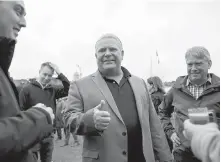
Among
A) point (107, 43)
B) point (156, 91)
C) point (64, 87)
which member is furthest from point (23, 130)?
point (156, 91)

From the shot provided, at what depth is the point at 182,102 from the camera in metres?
3.11

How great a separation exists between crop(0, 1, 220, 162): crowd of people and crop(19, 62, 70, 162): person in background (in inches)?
79.7

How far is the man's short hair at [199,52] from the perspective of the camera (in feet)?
9.84

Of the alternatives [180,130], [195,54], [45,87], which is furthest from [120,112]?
[45,87]

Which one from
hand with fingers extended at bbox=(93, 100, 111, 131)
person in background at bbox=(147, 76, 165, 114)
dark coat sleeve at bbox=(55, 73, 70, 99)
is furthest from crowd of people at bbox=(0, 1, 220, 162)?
dark coat sleeve at bbox=(55, 73, 70, 99)

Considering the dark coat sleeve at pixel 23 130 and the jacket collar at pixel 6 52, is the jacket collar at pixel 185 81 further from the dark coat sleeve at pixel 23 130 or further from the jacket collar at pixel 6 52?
the jacket collar at pixel 6 52

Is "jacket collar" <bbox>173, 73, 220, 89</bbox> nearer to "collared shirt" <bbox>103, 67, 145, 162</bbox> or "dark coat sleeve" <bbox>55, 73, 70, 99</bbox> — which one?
"collared shirt" <bbox>103, 67, 145, 162</bbox>

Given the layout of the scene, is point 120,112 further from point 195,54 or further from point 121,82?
point 195,54

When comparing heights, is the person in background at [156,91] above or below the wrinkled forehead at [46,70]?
below

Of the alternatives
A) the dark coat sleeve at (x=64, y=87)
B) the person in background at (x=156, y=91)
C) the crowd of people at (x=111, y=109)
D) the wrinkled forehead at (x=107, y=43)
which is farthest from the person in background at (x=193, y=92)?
the dark coat sleeve at (x=64, y=87)

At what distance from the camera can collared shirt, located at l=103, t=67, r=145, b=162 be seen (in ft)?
8.58

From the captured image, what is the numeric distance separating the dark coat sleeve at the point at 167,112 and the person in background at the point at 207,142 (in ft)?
6.87

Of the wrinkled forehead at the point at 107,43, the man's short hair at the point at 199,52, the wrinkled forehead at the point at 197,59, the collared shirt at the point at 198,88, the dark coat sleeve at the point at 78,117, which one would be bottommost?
the dark coat sleeve at the point at 78,117

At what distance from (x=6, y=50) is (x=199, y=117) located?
1.35 m
